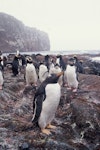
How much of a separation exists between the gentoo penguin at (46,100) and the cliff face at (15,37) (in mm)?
84569

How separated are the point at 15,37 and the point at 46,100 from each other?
96.1 meters

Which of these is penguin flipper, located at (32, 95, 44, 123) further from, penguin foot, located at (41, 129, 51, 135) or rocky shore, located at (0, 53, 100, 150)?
rocky shore, located at (0, 53, 100, 150)

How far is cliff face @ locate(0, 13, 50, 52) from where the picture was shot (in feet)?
317

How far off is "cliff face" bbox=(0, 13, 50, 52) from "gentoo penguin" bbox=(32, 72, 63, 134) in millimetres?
84569

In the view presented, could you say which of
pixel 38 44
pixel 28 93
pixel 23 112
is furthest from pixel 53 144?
pixel 38 44

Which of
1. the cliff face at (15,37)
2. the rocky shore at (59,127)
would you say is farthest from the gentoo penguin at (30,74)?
the cliff face at (15,37)

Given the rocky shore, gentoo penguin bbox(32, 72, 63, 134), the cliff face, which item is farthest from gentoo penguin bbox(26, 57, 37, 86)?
the cliff face

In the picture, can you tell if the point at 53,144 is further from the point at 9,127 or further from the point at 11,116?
the point at 11,116

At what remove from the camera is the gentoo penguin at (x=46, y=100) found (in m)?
9.04

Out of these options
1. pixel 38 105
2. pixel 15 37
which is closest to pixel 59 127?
pixel 38 105

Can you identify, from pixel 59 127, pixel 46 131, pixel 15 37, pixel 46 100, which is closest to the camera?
pixel 46 100

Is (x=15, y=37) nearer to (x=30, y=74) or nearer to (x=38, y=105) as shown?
(x=30, y=74)

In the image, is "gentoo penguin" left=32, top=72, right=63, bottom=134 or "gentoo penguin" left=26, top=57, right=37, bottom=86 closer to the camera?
"gentoo penguin" left=32, top=72, right=63, bottom=134

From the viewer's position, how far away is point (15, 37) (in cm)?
10362
